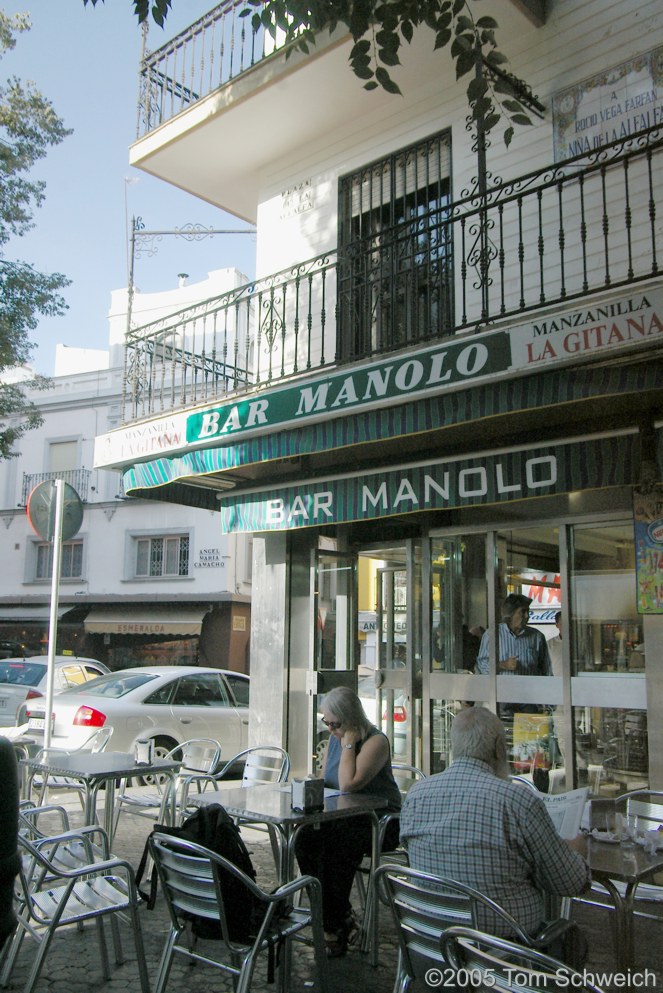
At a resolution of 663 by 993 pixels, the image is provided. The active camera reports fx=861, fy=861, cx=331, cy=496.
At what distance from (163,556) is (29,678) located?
12744 mm

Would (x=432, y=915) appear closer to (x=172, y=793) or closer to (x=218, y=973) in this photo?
(x=218, y=973)

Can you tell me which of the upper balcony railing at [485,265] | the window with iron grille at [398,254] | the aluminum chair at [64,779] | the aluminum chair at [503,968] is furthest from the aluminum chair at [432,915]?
the window with iron grille at [398,254]

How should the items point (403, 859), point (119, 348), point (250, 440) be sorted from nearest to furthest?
1. point (403, 859)
2. point (250, 440)
3. point (119, 348)

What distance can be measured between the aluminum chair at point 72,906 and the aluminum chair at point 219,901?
34cm

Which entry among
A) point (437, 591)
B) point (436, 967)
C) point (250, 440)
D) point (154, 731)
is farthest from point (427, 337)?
point (154, 731)

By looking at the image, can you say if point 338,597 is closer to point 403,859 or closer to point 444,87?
point 403,859

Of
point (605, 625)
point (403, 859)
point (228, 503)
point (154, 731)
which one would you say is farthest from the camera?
point (154, 731)

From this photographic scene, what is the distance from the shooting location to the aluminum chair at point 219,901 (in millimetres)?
3428

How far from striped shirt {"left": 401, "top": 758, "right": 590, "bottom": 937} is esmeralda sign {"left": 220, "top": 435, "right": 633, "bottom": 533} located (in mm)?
3271

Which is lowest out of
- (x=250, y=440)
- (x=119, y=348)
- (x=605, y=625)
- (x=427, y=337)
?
(x=605, y=625)

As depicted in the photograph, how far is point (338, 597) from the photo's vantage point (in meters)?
9.17

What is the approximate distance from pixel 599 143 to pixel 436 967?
21.1ft

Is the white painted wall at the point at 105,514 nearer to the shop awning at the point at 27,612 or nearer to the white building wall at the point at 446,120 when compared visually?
the shop awning at the point at 27,612

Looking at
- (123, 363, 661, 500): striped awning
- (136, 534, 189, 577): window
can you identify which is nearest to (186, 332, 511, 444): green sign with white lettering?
(123, 363, 661, 500): striped awning
